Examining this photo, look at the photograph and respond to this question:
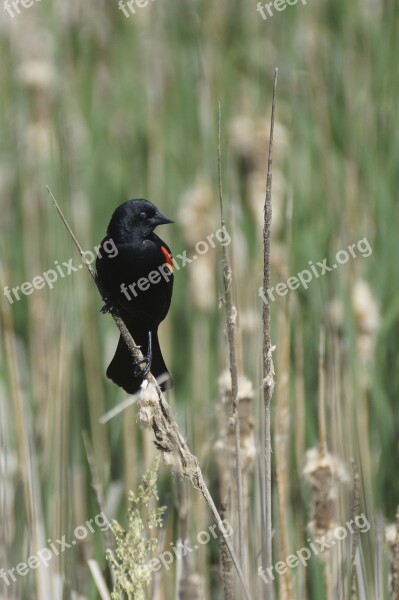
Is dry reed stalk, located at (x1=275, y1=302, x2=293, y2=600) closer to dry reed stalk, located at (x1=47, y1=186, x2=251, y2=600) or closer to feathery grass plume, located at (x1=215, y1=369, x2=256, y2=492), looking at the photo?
feathery grass plume, located at (x1=215, y1=369, x2=256, y2=492)

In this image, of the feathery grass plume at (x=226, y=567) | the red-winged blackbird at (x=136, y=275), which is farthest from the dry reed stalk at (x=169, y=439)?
the red-winged blackbird at (x=136, y=275)

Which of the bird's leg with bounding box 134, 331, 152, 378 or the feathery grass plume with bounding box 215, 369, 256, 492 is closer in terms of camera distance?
the bird's leg with bounding box 134, 331, 152, 378

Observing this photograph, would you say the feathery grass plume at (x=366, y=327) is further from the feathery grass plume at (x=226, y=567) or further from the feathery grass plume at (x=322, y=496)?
the feathery grass plume at (x=226, y=567)

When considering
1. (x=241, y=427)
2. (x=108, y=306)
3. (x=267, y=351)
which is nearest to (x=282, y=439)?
(x=241, y=427)

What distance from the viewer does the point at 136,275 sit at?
6.07 feet

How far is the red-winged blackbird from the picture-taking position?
184 cm

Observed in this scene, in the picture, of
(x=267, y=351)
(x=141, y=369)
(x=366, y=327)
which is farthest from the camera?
(x=366, y=327)

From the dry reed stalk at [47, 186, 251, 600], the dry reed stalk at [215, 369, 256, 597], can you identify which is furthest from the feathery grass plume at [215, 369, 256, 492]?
the dry reed stalk at [47, 186, 251, 600]

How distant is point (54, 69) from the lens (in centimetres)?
328

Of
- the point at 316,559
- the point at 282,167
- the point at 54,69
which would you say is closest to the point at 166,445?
the point at 316,559

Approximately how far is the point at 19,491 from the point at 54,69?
1.71 metres

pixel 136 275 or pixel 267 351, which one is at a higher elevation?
pixel 136 275

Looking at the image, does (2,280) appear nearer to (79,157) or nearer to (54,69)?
(79,157)

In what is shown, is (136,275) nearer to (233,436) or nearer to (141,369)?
(141,369)
